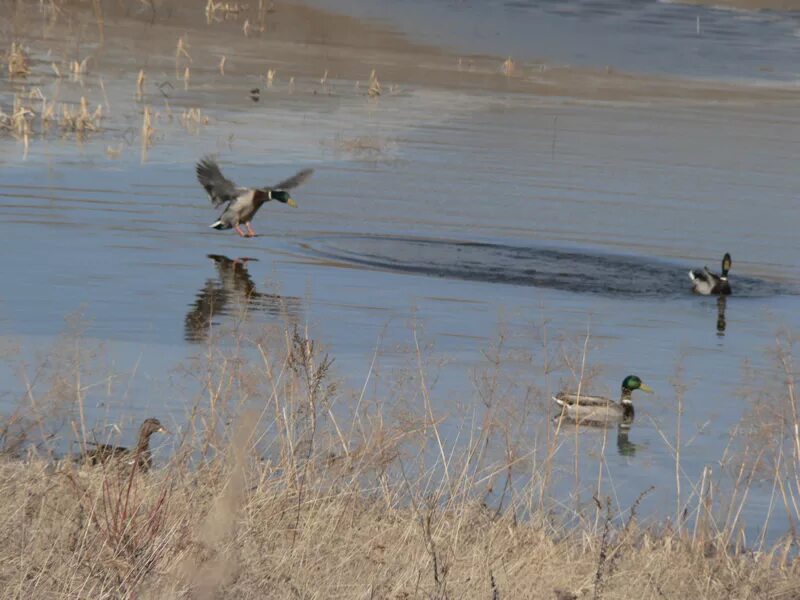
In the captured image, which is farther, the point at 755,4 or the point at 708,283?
the point at 755,4

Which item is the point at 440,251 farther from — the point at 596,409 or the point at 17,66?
the point at 17,66

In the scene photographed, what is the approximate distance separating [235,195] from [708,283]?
4289 millimetres

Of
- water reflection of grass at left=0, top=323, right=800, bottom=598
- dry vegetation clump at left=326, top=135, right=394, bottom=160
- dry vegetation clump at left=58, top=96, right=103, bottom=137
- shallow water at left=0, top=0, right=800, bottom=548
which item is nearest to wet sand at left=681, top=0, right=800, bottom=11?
shallow water at left=0, top=0, right=800, bottom=548

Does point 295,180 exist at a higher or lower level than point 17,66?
lower

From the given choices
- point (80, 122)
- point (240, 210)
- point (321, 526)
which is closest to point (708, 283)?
point (240, 210)

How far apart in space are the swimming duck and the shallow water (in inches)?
5.1

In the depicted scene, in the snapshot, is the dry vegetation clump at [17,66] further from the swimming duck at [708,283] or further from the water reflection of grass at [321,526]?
the water reflection of grass at [321,526]

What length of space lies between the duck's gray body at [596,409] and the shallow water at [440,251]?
0.12 m

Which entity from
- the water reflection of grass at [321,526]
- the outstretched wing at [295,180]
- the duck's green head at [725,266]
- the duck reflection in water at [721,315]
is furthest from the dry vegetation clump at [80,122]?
the water reflection of grass at [321,526]

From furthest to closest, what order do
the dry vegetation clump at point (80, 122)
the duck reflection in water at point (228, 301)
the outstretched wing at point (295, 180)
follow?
the dry vegetation clump at point (80, 122), the outstretched wing at point (295, 180), the duck reflection in water at point (228, 301)

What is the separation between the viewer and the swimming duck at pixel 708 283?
14.4 m

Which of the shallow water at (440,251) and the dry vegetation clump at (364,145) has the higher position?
the dry vegetation clump at (364,145)

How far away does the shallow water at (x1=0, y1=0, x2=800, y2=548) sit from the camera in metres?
10.6

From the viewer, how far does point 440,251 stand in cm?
1562
